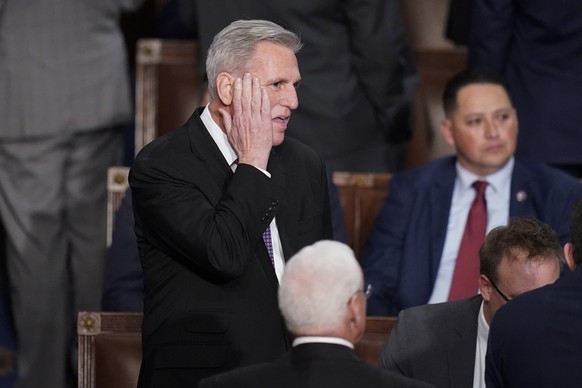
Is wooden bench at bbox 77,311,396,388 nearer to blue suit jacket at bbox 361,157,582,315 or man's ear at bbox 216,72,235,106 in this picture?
blue suit jacket at bbox 361,157,582,315

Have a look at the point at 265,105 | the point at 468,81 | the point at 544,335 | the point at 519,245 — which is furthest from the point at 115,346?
the point at 468,81

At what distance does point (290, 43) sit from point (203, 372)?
2.66 ft

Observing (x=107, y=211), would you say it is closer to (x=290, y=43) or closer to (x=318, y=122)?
(x=318, y=122)

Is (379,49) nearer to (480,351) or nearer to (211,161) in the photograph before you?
(480,351)

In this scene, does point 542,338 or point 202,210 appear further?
point 202,210

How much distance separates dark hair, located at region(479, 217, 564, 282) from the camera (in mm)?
3422

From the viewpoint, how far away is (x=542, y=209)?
478cm

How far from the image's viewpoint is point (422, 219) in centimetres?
493

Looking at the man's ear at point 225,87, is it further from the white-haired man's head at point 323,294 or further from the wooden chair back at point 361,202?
the wooden chair back at point 361,202

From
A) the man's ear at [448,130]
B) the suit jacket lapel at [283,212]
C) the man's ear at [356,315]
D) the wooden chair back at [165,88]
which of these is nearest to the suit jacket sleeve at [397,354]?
the suit jacket lapel at [283,212]

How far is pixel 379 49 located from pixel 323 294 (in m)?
Result: 2.85

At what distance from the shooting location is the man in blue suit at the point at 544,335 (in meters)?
2.85

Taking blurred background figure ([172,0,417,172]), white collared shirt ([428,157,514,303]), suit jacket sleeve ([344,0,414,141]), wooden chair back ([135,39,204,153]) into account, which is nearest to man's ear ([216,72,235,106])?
white collared shirt ([428,157,514,303])

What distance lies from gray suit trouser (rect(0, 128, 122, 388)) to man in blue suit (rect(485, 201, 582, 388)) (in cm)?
259
